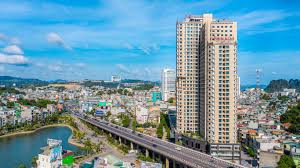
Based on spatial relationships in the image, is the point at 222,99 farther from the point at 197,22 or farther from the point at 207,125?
the point at 197,22

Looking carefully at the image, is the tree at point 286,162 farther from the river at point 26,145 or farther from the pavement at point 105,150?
the river at point 26,145

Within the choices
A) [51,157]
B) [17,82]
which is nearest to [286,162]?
[51,157]

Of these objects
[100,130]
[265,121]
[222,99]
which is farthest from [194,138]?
[100,130]

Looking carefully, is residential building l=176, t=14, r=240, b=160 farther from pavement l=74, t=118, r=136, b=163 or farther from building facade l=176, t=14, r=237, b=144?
pavement l=74, t=118, r=136, b=163

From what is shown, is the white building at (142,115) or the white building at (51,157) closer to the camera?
the white building at (51,157)

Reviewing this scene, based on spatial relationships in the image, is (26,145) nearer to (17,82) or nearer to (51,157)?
(51,157)

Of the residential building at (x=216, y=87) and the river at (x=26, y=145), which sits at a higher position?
the residential building at (x=216, y=87)

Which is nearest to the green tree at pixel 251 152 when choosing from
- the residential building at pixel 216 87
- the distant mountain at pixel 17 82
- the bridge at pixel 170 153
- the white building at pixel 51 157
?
the residential building at pixel 216 87
